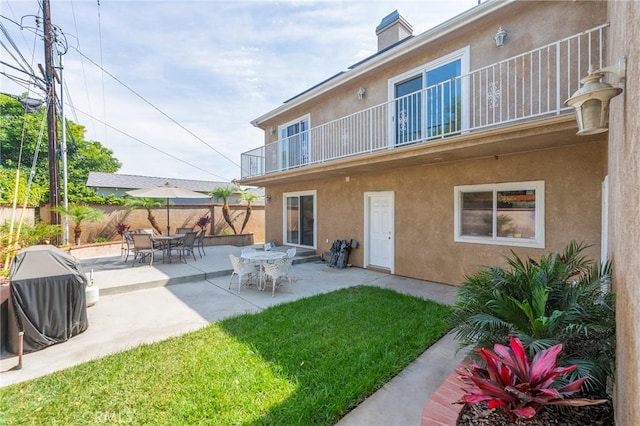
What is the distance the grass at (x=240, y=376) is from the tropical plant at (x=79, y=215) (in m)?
10.5

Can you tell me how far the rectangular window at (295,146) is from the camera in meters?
11.3

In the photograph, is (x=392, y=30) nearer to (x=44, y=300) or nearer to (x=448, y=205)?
(x=448, y=205)

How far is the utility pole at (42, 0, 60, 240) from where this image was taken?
404 inches

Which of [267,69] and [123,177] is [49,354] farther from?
[123,177]

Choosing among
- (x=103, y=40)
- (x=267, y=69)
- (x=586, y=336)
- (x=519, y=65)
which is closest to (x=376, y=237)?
(x=519, y=65)

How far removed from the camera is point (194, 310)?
227 inches

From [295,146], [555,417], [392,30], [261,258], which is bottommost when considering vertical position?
[555,417]

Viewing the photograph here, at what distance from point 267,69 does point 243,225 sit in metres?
8.57

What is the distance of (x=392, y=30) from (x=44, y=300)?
12.4m

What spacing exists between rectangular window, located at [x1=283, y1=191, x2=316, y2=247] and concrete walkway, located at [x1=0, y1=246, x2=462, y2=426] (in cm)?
194

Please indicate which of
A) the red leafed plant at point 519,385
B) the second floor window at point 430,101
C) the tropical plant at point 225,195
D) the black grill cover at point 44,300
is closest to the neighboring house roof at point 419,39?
the second floor window at point 430,101

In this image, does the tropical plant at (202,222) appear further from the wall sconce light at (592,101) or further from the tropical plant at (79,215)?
the wall sconce light at (592,101)

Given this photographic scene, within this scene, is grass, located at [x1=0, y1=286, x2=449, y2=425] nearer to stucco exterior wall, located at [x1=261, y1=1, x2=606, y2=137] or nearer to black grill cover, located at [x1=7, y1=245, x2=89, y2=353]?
black grill cover, located at [x1=7, y1=245, x2=89, y2=353]

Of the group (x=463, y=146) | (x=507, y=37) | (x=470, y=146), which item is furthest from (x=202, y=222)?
(x=507, y=37)
